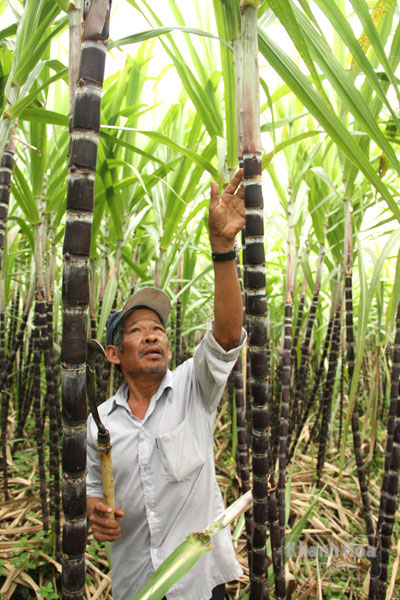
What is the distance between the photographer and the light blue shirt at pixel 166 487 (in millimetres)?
1324

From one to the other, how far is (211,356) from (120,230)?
37.7 inches

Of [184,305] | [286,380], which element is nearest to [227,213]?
[286,380]

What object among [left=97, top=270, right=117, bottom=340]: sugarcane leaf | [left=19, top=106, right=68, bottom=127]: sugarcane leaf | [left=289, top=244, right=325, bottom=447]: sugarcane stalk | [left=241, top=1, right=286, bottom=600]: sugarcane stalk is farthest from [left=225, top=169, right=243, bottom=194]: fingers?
[left=289, top=244, right=325, bottom=447]: sugarcane stalk

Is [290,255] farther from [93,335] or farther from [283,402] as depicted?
[93,335]

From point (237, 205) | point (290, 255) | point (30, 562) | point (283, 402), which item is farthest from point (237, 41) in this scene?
point (30, 562)

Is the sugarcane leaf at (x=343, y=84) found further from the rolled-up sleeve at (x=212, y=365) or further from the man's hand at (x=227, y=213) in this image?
the rolled-up sleeve at (x=212, y=365)

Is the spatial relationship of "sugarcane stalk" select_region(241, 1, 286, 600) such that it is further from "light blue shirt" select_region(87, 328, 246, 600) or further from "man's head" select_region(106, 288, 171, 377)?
"man's head" select_region(106, 288, 171, 377)

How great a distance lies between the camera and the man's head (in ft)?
4.84

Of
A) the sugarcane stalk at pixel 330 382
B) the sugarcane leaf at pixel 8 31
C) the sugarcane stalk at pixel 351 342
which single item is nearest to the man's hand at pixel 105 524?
the sugarcane stalk at pixel 351 342

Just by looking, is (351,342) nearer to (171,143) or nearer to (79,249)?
(171,143)

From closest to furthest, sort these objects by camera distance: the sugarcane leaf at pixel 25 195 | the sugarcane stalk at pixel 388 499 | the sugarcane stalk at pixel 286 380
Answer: the sugarcane stalk at pixel 388 499
the sugarcane leaf at pixel 25 195
the sugarcane stalk at pixel 286 380

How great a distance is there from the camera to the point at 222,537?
1.38m

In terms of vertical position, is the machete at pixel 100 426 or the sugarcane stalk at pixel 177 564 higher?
the machete at pixel 100 426

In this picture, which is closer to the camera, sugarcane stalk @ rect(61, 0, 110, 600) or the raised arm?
sugarcane stalk @ rect(61, 0, 110, 600)
